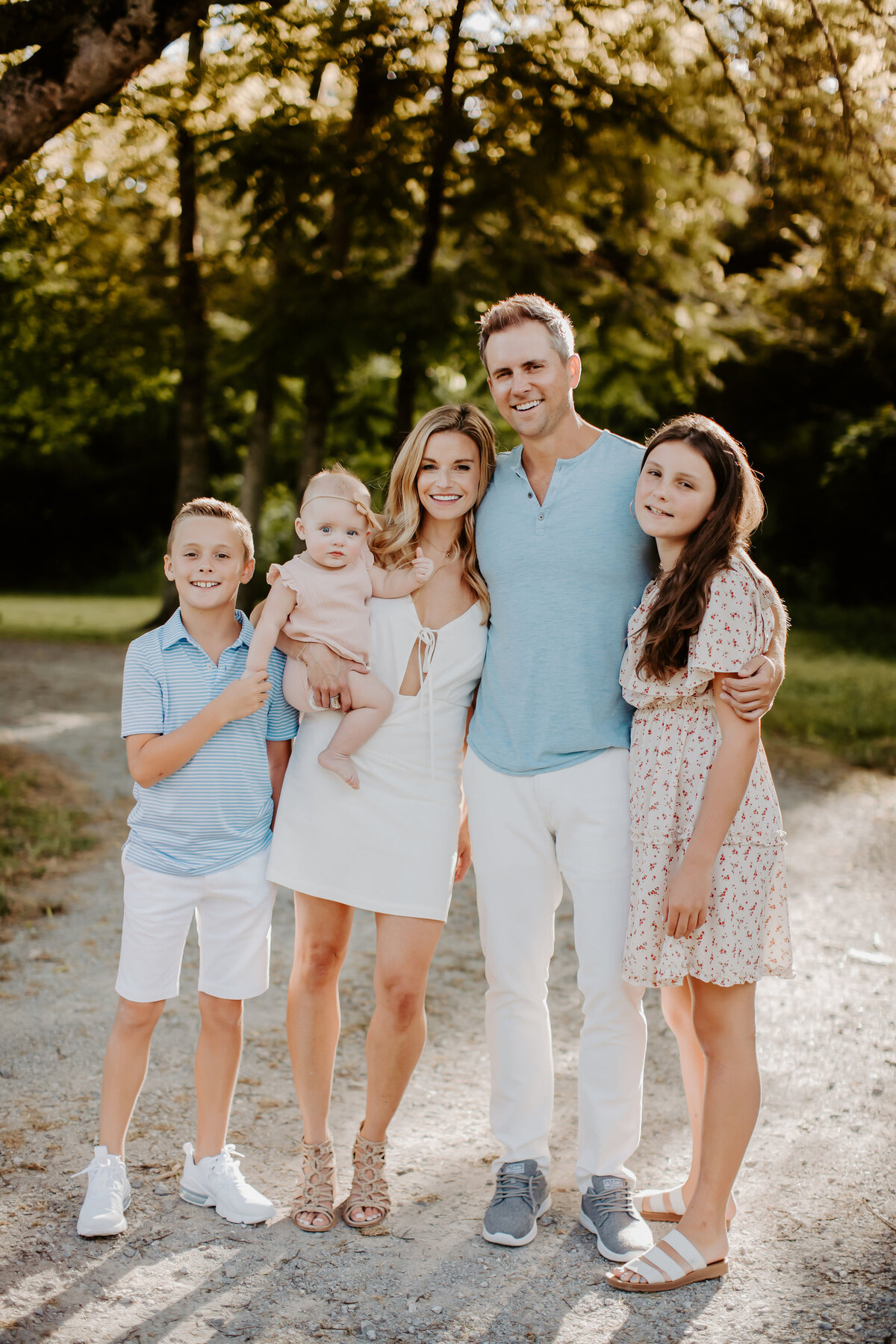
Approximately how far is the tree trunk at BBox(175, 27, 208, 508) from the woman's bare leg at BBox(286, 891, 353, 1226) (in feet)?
25.2

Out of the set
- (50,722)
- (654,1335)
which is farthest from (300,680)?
(50,722)

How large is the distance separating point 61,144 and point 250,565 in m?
7.17

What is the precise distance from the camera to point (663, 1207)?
2805 mm

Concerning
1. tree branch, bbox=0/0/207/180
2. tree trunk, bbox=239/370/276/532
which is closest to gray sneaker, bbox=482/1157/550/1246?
tree branch, bbox=0/0/207/180

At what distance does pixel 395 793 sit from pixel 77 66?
3656 mm

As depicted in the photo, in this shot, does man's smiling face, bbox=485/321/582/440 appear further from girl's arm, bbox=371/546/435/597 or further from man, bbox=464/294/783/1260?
girl's arm, bbox=371/546/435/597

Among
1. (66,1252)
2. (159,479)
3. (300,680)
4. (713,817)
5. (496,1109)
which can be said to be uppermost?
(159,479)

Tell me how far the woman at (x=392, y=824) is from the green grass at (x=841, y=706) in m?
7.20

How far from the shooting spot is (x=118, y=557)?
91.1 feet

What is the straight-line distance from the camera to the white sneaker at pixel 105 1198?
8.41 feet

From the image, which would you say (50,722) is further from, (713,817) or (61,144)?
(713,817)

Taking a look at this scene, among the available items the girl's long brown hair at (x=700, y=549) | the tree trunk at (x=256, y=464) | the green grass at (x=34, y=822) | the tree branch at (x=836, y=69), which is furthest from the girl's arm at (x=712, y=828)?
the tree trunk at (x=256, y=464)

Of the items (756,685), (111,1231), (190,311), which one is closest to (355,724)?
(756,685)

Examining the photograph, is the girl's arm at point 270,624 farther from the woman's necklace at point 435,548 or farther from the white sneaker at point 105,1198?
the white sneaker at point 105,1198
